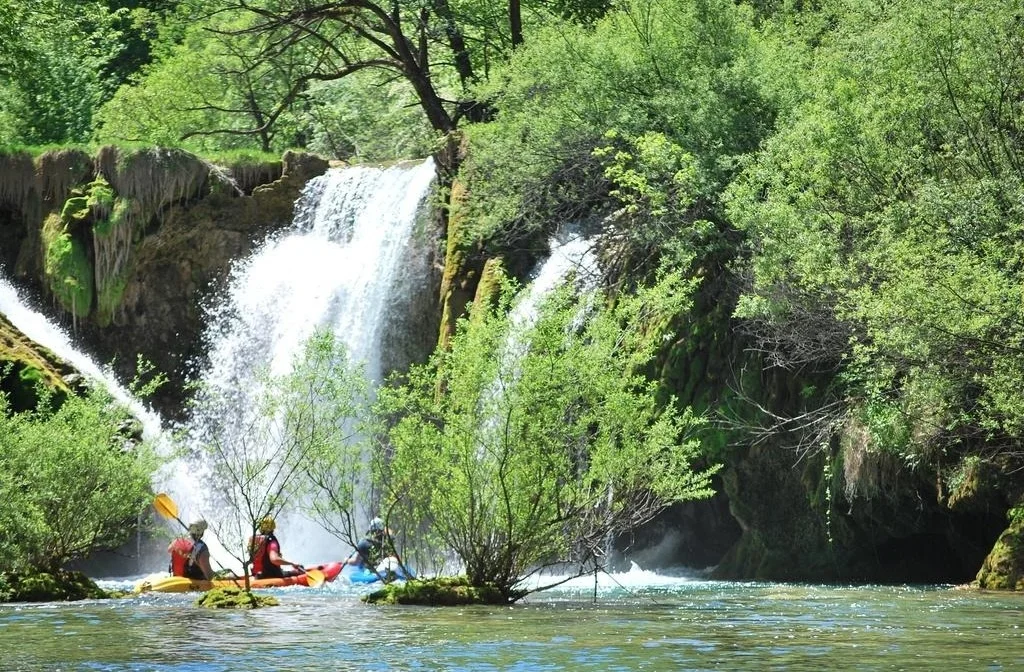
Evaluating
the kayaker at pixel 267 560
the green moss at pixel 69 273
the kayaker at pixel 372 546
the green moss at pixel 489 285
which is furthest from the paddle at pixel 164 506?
the green moss at pixel 69 273

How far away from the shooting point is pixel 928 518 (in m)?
22.7

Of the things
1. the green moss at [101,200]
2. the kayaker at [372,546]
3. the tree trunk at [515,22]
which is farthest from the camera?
the green moss at [101,200]

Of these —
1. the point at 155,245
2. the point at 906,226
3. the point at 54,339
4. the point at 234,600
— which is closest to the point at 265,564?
the point at 234,600

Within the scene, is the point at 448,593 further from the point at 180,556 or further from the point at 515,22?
the point at 515,22

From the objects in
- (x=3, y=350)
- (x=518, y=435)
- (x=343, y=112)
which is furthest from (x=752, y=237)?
(x=343, y=112)

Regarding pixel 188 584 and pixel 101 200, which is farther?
pixel 101 200

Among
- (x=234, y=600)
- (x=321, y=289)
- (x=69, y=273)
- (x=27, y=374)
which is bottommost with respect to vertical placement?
(x=234, y=600)

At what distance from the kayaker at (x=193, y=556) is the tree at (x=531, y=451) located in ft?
20.5

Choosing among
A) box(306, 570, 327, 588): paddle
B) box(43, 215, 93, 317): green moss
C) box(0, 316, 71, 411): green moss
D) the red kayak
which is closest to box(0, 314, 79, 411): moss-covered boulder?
box(0, 316, 71, 411): green moss

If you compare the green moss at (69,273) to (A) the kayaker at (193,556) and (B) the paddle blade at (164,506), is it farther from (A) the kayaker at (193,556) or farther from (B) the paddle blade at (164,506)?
(A) the kayaker at (193,556)

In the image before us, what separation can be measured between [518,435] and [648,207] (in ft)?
32.4

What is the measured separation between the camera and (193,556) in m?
23.3

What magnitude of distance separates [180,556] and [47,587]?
338 centimetres

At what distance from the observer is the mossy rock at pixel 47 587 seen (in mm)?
20109
